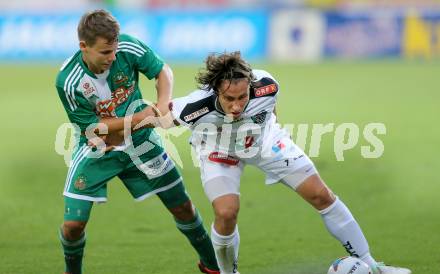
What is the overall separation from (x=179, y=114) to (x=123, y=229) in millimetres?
2750

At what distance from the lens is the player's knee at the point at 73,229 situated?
6.98 metres

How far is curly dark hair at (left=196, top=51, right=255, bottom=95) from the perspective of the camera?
680cm

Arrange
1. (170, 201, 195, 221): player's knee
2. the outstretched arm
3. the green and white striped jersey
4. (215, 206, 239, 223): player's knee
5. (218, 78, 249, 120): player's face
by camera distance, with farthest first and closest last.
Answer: (170, 201, 195, 221): player's knee → the outstretched arm → the green and white striped jersey → (215, 206, 239, 223): player's knee → (218, 78, 249, 120): player's face

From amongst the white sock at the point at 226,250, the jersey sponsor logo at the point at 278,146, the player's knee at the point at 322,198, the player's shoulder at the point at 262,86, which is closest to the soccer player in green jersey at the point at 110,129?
the white sock at the point at 226,250

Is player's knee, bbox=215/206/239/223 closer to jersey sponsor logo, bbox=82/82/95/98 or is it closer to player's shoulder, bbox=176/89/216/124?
player's shoulder, bbox=176/89/216/124

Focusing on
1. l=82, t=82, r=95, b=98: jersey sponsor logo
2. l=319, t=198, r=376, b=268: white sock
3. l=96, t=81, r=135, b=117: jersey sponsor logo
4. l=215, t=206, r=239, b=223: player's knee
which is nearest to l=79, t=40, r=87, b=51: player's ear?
l=82, t=82, r=95, b=98: jersey sponsor logo

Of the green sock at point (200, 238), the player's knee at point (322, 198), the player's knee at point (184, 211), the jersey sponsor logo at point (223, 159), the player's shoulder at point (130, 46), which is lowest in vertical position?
the green sock at point (200, 238)

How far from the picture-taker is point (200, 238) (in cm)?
752

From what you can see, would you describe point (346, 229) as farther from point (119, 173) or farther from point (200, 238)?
point (119, 173)

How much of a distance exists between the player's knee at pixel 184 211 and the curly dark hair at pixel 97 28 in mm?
1501

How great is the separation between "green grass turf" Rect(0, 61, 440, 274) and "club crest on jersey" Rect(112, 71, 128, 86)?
5.43 ft

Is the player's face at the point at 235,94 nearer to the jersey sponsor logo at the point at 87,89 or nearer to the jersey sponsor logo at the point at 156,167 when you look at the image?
the jersey sponsor logo at the point at 156,167

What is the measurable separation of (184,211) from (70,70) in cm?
148

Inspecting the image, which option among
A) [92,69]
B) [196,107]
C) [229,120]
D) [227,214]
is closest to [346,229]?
[227,214]
